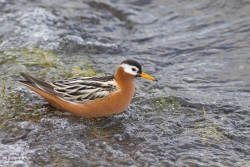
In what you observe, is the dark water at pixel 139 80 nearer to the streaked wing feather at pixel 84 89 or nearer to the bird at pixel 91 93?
the bird at pixel 91 93

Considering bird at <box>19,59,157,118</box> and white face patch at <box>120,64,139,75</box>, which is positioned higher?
white face patch at <box>120,64,139,75</box>

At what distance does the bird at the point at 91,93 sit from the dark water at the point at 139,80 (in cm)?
21

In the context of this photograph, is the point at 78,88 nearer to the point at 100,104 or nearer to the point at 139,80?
the point at 100,104

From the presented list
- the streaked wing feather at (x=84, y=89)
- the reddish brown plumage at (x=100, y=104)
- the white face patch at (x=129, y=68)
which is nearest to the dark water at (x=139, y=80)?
the reddish brown plumage at (x=100, y=104)

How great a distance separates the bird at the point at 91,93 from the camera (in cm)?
716

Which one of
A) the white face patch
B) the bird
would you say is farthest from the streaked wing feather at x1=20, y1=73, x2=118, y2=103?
the white face patch

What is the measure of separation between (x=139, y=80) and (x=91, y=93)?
6.80ft

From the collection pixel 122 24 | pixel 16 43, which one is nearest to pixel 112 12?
pixel 122 24

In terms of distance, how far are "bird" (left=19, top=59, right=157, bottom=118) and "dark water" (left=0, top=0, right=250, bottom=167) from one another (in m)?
0.21

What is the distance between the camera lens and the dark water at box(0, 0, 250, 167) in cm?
638

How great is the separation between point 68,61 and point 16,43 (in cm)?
145

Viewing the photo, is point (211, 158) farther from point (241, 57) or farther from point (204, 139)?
point (241, 57)

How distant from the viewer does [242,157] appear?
21.1 ft

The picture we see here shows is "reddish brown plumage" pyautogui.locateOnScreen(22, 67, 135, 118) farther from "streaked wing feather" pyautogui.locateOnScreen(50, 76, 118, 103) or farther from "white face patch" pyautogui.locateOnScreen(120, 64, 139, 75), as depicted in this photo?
"white face patch" pyautogui.locateOnScreen(120, 64, 139, 75)
